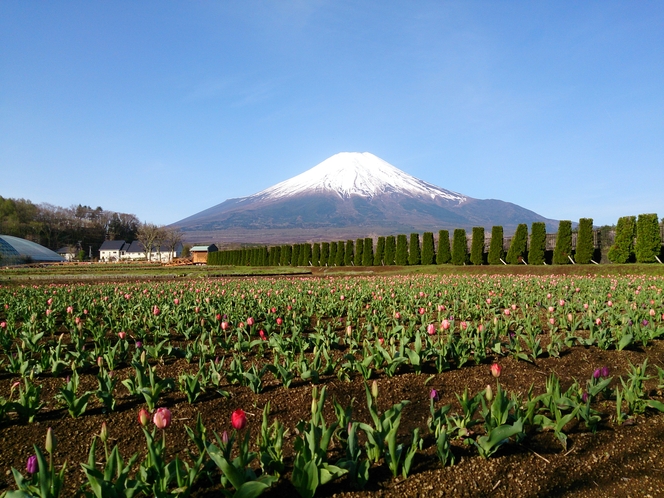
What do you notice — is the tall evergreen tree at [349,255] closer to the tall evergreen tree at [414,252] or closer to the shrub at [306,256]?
the shrub at [306,256]

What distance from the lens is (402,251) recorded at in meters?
32.9

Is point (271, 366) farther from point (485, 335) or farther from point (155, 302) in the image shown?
point (155, 302)

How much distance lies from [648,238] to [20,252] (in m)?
89.5

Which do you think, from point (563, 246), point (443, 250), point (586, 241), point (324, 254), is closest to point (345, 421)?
point (586, 241)

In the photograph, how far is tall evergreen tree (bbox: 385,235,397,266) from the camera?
3381cm

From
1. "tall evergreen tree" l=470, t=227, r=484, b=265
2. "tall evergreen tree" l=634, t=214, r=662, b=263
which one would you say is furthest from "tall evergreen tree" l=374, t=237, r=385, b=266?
"tall evergreen tree" l=634, t=214, r=662, b=263

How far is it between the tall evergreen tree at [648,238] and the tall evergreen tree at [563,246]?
3399 millimetres

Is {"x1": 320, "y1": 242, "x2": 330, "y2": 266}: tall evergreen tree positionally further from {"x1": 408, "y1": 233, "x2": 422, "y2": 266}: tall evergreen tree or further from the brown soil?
the brown soil

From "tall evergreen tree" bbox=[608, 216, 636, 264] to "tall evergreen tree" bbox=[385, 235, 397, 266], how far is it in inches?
591

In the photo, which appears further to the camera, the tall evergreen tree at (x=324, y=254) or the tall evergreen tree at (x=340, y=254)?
the tall evergreen tree at (x=324, y=254)

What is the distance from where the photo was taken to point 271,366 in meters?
4.23

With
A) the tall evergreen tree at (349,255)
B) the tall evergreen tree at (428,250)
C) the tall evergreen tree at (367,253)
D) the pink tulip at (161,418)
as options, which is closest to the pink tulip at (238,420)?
the pink tulip at (161,418)

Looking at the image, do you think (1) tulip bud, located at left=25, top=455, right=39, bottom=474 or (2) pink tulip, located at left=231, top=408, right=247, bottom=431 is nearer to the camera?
(1) tulip bud, located at left=25, top=455, right=39, bottom=474

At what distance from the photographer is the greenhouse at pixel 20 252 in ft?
219
